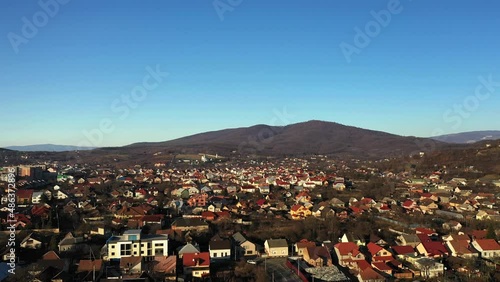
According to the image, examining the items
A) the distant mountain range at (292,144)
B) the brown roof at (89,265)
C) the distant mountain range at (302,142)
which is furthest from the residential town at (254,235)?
the distant mountain range at (302,142)

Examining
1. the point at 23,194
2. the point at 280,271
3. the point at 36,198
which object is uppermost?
the point at 23,194

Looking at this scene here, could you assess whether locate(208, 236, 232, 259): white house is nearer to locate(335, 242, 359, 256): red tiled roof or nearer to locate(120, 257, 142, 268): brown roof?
locate(120, 257, 142, 268): brown roof

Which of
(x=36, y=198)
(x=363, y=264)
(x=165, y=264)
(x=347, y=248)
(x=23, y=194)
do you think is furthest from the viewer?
(x=23, y=194)

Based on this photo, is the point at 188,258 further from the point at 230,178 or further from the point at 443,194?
the point at 230,178

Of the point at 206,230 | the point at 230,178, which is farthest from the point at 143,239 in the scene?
the point at 230,178

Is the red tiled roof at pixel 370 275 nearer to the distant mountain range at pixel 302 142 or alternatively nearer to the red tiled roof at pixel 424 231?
the red tiled roof at pixel 424 231

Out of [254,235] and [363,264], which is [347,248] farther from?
[254,235]

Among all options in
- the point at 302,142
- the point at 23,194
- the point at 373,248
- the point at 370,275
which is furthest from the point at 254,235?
the point at 302,142
